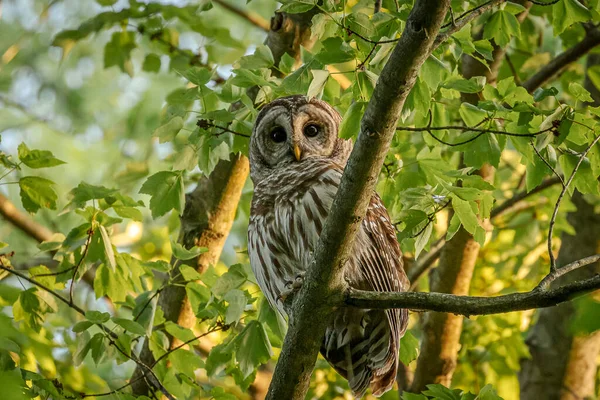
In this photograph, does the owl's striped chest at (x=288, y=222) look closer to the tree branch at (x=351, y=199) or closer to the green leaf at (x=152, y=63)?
the tree branch at (x=351, y=199)

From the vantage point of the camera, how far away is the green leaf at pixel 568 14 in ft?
11.4

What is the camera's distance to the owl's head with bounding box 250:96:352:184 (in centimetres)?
421

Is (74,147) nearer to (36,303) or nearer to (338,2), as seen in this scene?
(36,303)

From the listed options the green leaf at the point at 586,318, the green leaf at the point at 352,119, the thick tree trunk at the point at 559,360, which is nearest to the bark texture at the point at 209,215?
the green leaf at the point at 352,119

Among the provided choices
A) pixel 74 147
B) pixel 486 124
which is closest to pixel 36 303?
pixel 486 124

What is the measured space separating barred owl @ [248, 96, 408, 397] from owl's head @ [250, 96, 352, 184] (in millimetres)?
121

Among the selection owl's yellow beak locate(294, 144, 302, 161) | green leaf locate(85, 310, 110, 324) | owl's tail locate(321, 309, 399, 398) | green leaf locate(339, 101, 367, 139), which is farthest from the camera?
owl's yellow beak locate(294, 144, 302, 161)

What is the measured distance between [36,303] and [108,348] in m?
0.50

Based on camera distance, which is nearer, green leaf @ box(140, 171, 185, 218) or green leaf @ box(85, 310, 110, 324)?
green leaf @ box(85, 310, 110, 324)

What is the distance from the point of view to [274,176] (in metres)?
3.99

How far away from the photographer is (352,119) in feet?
10.2

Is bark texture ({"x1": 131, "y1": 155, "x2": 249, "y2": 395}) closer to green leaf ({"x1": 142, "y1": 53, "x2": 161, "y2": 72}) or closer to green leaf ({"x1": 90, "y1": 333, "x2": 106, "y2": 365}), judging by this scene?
green leaf ({"x1": 142, "y1": 53, "x2": 161, "y2": 72})

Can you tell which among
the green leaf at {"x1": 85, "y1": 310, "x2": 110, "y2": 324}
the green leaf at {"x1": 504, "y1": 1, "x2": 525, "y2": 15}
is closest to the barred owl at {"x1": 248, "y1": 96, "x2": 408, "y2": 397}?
the green leaf at {"x1": 85, "y1": 310, "x2": 110, "y2": 324}

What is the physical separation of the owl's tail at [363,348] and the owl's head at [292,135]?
1.03 meters
